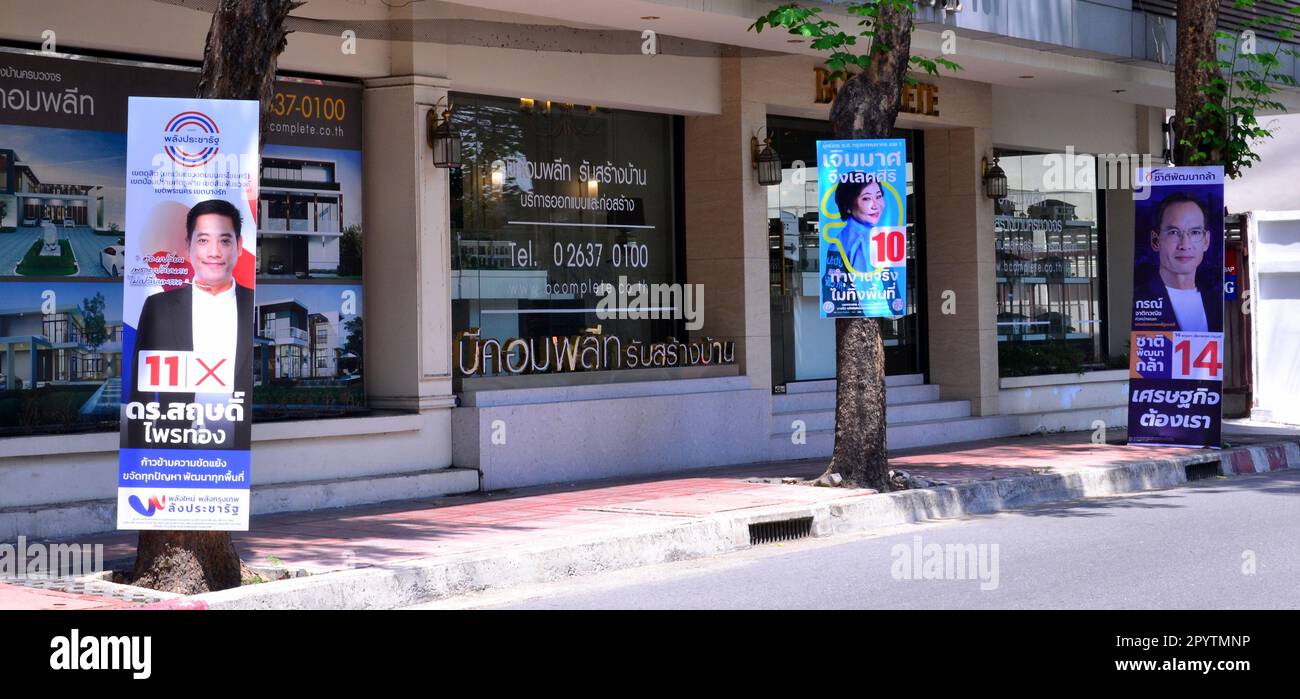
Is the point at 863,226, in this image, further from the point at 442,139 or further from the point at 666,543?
the point at 666,543

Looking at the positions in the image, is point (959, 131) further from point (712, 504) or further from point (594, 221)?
point (712, 504)

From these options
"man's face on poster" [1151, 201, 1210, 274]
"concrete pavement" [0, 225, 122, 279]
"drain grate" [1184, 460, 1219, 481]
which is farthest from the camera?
"man's face on poster" [1151, 201, 1210, 274]

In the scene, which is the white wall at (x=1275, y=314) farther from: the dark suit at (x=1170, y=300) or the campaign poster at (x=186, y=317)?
the campaign poster at (x=186, y=317)

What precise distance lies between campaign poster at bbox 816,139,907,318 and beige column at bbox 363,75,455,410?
351 cm

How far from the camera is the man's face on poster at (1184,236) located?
16.1 m

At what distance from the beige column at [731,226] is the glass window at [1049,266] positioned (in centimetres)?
499

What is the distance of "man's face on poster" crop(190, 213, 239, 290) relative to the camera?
8180 mm

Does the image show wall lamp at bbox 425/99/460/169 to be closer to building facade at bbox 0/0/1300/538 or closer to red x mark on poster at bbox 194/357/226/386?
building facade at bbox 0/0/1300/538

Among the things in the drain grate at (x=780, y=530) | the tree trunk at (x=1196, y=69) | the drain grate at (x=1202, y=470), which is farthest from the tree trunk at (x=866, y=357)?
the tree trunk at (x=1196, y=69)

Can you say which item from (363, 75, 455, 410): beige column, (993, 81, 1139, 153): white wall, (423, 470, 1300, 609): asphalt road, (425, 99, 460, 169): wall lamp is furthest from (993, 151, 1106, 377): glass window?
(363, 75, 455, 410): beige column

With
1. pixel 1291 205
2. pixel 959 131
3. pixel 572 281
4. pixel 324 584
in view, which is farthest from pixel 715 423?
pixel 1291 205

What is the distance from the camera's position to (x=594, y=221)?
51.1 feet

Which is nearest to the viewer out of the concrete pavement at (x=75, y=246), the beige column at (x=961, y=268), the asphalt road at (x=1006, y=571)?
the asphalt road at (x=1006, y=571)

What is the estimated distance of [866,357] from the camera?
13.2 m
